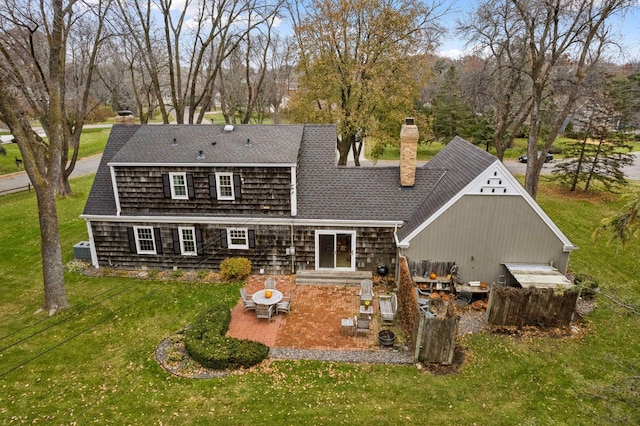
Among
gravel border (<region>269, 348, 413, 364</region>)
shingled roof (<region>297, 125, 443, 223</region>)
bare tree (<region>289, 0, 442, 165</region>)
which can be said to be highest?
bare tree (<region>289, 0, 442, 165</region>)

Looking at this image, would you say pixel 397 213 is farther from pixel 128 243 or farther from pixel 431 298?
pixel 128 243

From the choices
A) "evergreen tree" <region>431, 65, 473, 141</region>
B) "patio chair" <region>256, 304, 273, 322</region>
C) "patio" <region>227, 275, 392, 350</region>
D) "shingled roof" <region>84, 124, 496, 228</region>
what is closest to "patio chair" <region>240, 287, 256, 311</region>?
"patio" <region>227, 275, 392, 350</region>

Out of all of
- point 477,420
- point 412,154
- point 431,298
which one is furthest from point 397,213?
point 477,420

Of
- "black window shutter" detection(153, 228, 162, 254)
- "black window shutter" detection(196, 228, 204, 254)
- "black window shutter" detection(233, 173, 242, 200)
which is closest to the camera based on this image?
"black window shutter" detection(233, 173, 242, 200)

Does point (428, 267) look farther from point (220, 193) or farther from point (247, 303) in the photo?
point (220, 193)

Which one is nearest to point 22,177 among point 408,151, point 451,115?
point 408,151

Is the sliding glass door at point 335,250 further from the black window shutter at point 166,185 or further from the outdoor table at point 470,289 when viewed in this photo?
the black window shutter at point 166,185

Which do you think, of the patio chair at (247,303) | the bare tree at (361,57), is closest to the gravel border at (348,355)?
the patio chair at (247,303)

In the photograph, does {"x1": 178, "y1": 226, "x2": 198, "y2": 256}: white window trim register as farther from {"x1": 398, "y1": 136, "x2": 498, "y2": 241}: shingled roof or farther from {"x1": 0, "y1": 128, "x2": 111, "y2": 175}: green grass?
{"x1": 0, "y1": 128, "x2": 111, "y2": 175}: green grass
